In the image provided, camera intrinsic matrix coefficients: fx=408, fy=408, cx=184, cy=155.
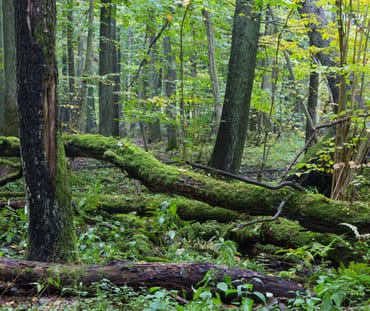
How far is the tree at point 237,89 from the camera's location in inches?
352

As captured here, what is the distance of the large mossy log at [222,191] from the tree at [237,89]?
3.12 meters

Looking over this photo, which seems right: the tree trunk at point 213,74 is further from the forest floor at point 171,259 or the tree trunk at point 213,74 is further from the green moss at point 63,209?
the green moss at point 63,209

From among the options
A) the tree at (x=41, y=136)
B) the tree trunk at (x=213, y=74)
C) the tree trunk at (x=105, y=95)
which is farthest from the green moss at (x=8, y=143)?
the tree trunk at (x=105, y=95)

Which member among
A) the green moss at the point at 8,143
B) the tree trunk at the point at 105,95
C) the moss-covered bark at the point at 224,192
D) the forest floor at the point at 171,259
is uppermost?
the tree trunk at the point at 105,95

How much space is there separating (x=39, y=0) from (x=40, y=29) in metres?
0.27

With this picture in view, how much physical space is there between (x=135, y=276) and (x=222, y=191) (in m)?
2.10

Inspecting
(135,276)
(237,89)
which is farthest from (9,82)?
(135,276)

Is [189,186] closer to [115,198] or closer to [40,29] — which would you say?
[115,198]

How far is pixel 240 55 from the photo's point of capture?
900 cm

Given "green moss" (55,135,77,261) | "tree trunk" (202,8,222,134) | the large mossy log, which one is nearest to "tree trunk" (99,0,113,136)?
"tree trunk" (202,8,222,134)

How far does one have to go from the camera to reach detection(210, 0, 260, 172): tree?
894cm

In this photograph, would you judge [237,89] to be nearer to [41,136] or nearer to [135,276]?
[41,136]

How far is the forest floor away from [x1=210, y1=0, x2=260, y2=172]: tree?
9.46ft

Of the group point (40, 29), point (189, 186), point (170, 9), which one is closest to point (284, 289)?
point (189, 186)
